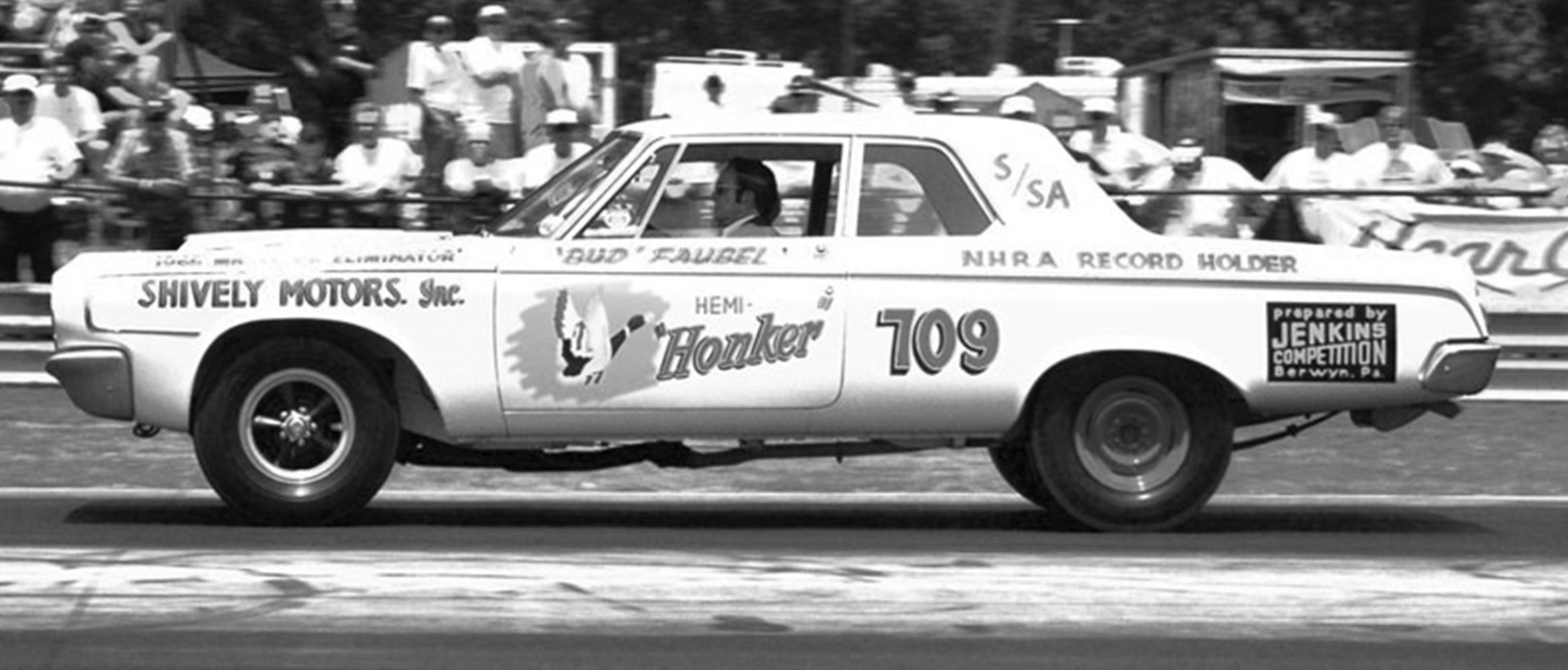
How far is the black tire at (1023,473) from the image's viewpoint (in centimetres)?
961

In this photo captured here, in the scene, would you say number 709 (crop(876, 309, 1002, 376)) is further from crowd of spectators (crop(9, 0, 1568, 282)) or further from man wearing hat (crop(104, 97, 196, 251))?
man wearing hat (crop(104, 97, 196, 251))

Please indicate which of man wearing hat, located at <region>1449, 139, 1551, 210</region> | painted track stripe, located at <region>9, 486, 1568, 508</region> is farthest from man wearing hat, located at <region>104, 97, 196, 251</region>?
man wearing hat, located at <region>1449, 139, 1551, 210</region>

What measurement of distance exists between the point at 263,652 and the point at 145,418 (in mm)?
2677

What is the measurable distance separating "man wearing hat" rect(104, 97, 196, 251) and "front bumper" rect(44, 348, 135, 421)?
4.97m

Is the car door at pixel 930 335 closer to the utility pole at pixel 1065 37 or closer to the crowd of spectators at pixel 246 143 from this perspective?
the crowd of spectators at pixel 246 143

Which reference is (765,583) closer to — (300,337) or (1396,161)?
→ (300,337)

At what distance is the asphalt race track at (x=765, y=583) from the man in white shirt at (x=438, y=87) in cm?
522

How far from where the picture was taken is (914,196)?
9484 millimetres

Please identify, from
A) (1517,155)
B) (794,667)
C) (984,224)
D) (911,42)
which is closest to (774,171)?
(984,224)

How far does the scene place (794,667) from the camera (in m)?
6.66

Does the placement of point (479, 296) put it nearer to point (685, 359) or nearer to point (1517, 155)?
point (685, 359)

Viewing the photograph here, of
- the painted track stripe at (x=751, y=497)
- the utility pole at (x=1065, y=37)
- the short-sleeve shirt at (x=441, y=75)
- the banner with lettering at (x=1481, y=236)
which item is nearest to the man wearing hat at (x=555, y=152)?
the short-sleeve shirt at (x=441, y=75)

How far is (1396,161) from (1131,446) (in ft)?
23.5

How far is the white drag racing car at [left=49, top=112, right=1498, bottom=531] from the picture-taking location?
9156 millimetres
